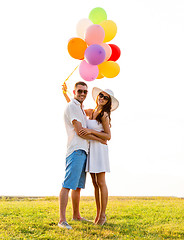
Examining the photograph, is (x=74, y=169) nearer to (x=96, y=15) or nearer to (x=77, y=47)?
(x=77, y=47)

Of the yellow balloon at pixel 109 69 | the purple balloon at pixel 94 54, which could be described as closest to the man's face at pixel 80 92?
the purple balloon at pixel 94 54

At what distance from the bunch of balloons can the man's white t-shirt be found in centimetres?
83

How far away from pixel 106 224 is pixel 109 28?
3.84 m

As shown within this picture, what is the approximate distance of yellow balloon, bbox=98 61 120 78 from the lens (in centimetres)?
639

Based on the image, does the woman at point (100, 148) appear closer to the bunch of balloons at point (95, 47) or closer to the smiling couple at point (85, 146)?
the smiling couple at point (85, 146)

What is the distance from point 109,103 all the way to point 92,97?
1.86ft

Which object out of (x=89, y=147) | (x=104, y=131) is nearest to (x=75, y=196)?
(x=89, y=147)

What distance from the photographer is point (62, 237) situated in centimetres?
483

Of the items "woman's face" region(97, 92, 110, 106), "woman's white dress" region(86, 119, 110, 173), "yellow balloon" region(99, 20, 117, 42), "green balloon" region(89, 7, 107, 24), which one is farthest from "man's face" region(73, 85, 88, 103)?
"green balloon" region(89, 7, 107, 24)

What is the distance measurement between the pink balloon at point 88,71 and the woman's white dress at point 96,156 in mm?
885

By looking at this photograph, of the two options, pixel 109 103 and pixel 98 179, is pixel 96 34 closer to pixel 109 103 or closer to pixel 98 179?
pixel 109 103

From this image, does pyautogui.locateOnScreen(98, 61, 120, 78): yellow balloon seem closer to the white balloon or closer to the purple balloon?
the purple balloon

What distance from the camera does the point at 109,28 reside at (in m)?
6.33

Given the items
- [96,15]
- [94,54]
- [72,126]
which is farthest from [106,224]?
[96,15]
